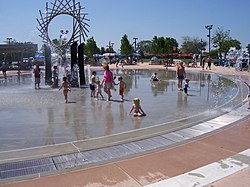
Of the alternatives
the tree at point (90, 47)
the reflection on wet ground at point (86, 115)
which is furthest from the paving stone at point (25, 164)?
the tree at point (90, 47)

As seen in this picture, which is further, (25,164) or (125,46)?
(125,46)

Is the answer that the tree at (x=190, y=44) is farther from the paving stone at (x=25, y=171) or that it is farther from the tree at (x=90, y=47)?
the paving stone at (x=25, y=171)

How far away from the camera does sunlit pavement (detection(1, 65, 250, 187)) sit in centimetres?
452

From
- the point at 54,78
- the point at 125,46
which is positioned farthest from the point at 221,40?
the point at 54,78

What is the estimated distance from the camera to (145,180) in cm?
457

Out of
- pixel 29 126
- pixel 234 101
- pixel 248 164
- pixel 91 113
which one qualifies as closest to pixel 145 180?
pixel 248 164

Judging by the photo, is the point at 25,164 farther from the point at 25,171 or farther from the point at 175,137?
the point at 175,137

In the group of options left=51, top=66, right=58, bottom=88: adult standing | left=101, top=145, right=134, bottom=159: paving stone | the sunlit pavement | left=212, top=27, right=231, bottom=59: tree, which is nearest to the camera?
the sunlit pavement

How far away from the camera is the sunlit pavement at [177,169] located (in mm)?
4520

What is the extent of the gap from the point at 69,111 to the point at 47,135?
120 inches

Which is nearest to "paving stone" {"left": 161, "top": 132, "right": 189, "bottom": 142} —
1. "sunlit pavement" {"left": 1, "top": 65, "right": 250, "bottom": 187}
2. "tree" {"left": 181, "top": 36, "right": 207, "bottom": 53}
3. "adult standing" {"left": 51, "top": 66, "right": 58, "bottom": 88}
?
"sunlit pavement" {"left": 1, "top": 65, "right": 250, "bottom": 187}

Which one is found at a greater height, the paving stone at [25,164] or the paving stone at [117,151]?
the paving stone at [117,151]

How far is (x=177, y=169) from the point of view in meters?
4.96

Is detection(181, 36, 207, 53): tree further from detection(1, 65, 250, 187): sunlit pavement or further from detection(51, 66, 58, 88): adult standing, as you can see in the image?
detection(1, 65, 250, 187): sunlit pavement
